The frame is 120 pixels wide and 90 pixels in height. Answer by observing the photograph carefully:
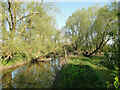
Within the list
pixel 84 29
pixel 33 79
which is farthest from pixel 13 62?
pixel 84 29

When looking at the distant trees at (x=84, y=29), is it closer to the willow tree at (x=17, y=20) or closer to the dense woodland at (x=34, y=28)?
the dense woodland at (x=34, y=28)

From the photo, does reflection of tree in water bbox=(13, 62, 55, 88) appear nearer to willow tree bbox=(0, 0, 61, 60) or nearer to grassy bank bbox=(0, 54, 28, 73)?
grassy bank bbox=(0, 54, 28, 73)

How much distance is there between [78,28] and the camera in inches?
1049

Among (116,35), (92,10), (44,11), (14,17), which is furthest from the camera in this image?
(92,10)

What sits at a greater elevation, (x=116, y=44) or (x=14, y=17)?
(x=14, y=17)

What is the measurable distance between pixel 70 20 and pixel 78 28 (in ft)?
13.5

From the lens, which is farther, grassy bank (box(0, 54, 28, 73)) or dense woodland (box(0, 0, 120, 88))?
grassy bank (box(0, 54, 28, 73))

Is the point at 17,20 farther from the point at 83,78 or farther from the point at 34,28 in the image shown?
the point at 83,78

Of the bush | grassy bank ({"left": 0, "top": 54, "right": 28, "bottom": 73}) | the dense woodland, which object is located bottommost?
the bush

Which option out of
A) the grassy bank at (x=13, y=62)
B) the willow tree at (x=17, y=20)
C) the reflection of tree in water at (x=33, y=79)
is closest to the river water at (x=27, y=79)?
the reflection of tree in water at (x=33, y=79)

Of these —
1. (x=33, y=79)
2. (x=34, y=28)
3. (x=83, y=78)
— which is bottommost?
(x=33, y=79)

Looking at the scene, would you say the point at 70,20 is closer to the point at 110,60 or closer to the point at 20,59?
the point at 20,59

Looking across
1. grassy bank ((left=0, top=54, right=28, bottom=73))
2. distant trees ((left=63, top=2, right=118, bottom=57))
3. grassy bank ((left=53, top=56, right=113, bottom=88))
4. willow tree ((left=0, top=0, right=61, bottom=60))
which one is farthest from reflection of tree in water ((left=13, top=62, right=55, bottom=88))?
distant trees ((left=63, top=2, right=118, bottom=57))

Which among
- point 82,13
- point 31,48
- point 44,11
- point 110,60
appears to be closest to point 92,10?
point 82,13
